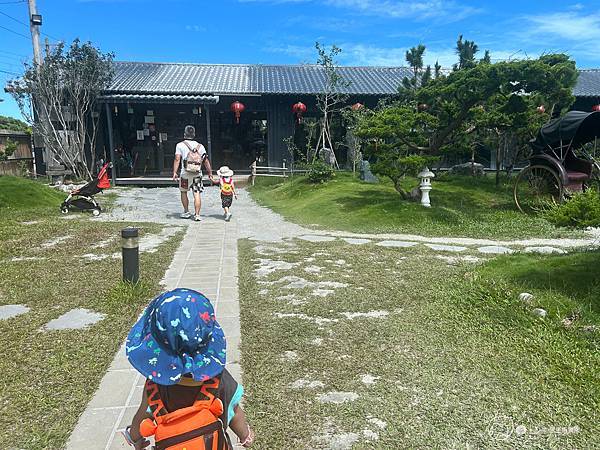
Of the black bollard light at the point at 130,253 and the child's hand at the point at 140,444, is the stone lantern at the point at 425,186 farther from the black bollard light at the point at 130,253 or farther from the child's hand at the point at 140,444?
the child's hand at the point at 140,444

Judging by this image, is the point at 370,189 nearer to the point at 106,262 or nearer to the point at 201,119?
the point at 106,262

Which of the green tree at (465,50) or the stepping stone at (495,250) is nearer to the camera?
the stepping stone at (495,250)

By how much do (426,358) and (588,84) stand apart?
1911 cm

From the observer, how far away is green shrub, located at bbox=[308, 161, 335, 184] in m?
12.9

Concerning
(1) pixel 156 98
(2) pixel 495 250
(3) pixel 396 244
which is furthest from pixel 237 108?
(2) pixel 495 250

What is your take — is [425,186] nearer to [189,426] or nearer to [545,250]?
[545,250]

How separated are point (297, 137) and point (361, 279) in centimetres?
1315

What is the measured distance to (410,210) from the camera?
9070 mm

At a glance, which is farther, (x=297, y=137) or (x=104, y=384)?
(x=297, y=137)

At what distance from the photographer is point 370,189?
11688mm

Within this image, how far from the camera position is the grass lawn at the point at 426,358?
2.45m

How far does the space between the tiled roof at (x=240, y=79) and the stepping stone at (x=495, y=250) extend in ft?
35.3

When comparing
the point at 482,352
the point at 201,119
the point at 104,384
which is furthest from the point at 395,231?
the point at 201,119

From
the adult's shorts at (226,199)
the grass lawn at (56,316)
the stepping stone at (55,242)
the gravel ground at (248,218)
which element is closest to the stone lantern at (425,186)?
the gravel ground at (248,218)
